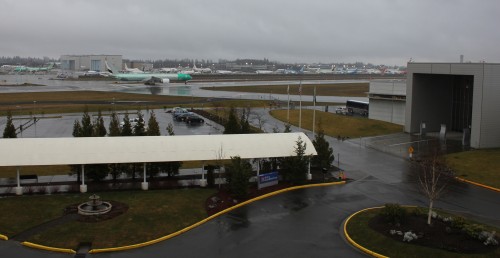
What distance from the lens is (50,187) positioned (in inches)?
1222

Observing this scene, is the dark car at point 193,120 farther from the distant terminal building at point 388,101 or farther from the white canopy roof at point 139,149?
the white canopy roof at point 139,149

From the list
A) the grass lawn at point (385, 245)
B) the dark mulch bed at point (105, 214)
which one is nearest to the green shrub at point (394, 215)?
the grass lawn at point (385, 245)

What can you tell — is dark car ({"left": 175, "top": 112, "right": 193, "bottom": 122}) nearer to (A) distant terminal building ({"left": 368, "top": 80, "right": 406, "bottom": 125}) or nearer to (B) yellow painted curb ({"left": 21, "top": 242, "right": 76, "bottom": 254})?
(A) distant terminal building ({"left": 368, "top": 80, "right": 406, "bottom": 125})

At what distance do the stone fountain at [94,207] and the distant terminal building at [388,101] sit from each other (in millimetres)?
46675

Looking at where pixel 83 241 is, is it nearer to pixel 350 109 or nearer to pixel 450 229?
pixel 450 229

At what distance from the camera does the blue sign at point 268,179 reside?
31.9 meters

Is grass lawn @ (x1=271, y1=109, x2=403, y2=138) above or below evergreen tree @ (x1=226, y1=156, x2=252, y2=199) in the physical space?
above

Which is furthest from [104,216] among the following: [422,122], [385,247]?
[422,122]

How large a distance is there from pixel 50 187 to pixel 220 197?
11554mm

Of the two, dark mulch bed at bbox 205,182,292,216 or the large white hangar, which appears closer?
dark mulch bed at bbox 205,182,292,216

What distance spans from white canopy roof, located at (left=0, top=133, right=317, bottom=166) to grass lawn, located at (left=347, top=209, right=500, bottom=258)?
995cm

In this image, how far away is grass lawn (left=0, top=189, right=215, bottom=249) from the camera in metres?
22.7

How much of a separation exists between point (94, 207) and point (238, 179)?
8684 millimetres

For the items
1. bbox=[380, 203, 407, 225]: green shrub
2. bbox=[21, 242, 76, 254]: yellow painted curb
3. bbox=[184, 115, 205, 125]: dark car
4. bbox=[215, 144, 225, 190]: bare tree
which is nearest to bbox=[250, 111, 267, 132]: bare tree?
bbox=[184, 115, 205, 125]: dark car
